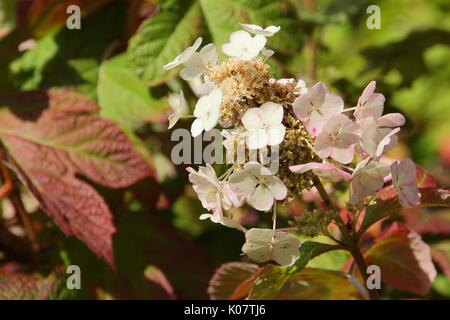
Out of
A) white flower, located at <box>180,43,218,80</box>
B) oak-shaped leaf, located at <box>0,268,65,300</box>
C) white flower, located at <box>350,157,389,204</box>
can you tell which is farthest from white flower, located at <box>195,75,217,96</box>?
oak-shaped leaf, located at <box>0,268,65,300</box>

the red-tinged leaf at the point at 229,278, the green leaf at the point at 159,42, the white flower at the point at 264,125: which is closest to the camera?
the white flower at the point at 264,125

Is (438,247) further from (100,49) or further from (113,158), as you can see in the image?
(100,49)

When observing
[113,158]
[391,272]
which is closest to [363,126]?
[391,272]

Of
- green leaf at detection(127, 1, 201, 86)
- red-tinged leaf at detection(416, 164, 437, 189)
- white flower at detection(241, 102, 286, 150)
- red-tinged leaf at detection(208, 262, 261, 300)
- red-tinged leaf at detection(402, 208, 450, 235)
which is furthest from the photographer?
red-tinged leaf at detection(402, 208, 450, 235)

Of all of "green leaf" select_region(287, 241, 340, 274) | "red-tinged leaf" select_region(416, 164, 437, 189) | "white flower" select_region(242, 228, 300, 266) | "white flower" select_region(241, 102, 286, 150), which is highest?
"white flower" select_region(241, 102, 286, 150)

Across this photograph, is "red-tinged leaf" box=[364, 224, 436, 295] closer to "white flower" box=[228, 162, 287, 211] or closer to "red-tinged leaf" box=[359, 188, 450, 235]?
"red-tinged leaf" box=[359, 188, 450, 235]

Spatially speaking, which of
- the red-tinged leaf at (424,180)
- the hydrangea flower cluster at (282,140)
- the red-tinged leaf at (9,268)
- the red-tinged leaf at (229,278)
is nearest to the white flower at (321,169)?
the hydrangea flower cluster at (282,140)

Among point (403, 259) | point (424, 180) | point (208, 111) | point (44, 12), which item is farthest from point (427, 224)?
point (44, 12)

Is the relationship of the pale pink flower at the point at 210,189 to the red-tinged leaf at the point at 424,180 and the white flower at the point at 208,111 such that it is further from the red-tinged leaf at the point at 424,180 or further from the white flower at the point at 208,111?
the red-tinged leaf at the point at 424,180

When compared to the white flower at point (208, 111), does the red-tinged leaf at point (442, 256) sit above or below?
below
